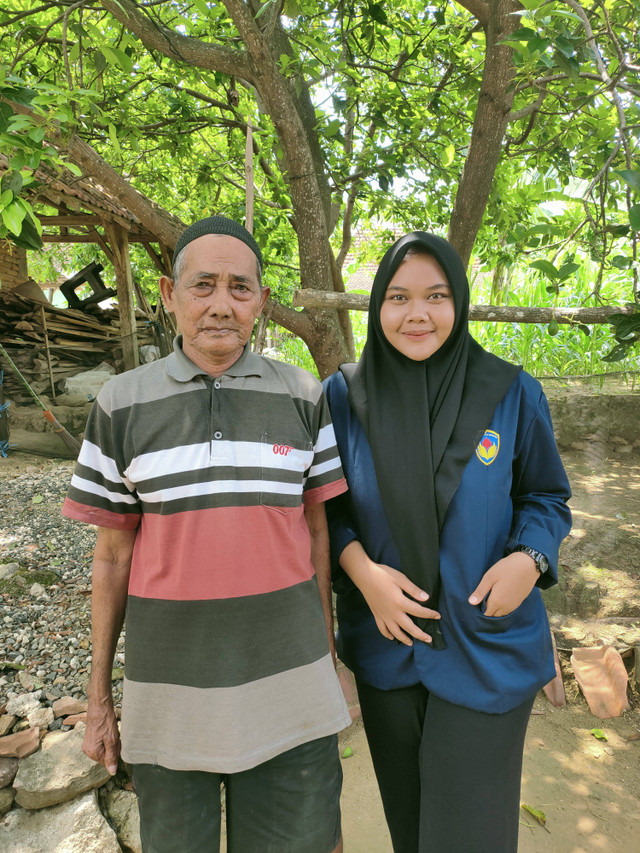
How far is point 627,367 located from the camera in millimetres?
6109

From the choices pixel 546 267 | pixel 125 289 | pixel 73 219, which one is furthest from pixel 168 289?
pixel 73 219

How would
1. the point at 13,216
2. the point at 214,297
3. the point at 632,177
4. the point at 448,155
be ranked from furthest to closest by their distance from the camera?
the point at 448,155, the point at 13,216, the point at 632,177, the point at 214,297

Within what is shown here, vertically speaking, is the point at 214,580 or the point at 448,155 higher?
the point at 448,155

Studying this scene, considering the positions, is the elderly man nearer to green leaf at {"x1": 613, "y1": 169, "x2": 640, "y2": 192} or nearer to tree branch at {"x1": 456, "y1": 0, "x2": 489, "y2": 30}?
green leaf at {"x1": 613, "y1": 169, "x2": 640, "y2": 192}

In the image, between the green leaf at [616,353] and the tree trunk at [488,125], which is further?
the tree trunk at [488,125]

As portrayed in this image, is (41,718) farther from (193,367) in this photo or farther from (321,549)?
(193,367)

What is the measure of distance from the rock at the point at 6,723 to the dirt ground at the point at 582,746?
142cm

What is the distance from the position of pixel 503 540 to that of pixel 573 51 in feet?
4.72

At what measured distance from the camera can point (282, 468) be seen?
1.40 meters

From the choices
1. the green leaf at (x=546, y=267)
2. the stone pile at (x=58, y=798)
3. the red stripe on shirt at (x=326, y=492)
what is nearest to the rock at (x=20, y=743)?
the stone pile at (x=58, y=798)

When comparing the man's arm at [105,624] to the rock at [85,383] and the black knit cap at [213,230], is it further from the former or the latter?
the rock at [85,383]

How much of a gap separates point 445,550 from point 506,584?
6.1 inches

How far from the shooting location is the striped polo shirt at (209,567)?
132 cm

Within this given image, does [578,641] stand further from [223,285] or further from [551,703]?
[223,285]
